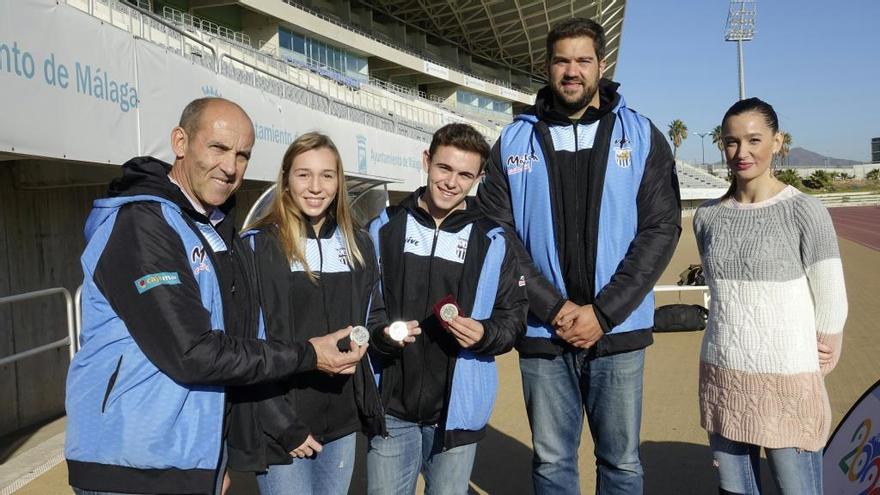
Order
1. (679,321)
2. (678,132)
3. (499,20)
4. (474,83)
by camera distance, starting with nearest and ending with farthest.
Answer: (679,321)
(474,83)
(499,20)
(678,132)

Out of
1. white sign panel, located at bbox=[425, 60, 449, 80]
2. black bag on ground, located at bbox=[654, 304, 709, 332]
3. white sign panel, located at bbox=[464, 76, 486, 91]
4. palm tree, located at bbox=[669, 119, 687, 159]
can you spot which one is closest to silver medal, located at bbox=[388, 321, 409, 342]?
black bag on ground, located at bbox=[654, 304, 709, 332]

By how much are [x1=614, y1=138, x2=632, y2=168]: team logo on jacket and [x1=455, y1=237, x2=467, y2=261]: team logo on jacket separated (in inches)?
31.7

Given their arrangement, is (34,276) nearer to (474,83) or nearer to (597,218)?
(597,218)

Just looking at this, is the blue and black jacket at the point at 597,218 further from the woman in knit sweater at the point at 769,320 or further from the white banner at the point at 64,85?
the white banner at the point at 64,85

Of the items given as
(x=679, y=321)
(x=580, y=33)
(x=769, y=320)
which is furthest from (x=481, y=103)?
(x=769, y=320)

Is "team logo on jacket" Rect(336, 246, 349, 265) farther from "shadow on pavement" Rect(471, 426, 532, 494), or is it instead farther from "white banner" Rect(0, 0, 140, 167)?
"white banner" Rect(0, 0, 140, 167)

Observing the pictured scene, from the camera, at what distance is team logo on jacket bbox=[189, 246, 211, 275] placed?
206cm

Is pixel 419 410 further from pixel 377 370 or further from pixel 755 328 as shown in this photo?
pixel 755 328

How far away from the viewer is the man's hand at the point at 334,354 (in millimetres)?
2283

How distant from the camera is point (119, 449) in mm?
1930

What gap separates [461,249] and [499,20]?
58.8 meters

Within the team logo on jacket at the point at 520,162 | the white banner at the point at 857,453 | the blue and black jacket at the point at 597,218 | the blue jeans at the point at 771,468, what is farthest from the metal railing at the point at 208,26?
the white banner at the point at 857,453

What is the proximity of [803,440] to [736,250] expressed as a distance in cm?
83

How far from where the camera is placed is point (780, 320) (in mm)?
2672
